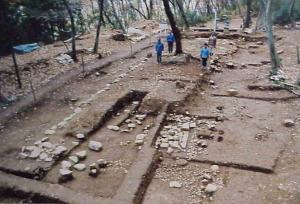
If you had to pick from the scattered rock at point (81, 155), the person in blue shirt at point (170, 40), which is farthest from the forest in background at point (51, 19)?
the scattered rock at point (81, 155)

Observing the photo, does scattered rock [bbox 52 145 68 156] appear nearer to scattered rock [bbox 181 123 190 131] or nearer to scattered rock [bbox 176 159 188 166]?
scattered rock [bbox 176 159 188 166]

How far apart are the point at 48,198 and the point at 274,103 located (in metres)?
8.51

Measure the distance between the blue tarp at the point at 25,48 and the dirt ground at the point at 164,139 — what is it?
240 inches

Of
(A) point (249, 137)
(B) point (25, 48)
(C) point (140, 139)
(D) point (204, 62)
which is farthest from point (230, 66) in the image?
(B) point (25, 48)

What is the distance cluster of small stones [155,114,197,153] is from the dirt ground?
3cm

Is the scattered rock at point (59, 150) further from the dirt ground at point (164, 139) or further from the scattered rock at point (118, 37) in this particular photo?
the scattered rock at point (118, 37)

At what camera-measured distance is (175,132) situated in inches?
455

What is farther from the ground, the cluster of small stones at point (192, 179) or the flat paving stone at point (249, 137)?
the flat paving stone at point (249, 137)

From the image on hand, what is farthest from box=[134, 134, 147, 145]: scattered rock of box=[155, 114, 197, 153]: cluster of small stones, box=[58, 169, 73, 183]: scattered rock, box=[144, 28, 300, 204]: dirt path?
box=[58, 169, 73, 183]: scattered rock

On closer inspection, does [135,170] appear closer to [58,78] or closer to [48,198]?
[48,198]

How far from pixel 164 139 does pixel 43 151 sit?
3364 mm

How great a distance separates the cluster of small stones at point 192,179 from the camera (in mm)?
9008

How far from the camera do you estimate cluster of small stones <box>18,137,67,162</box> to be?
9781 mm

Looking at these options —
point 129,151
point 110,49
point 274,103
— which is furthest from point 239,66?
point 129,151
